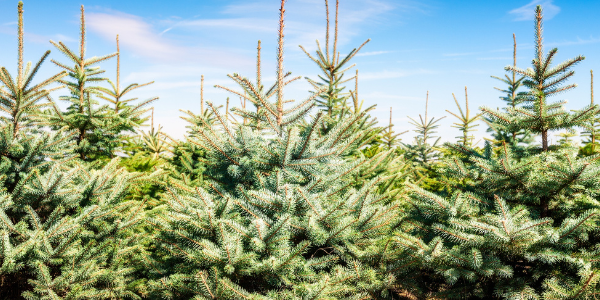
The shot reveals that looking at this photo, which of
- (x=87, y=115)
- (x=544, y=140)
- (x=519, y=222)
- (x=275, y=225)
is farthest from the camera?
(x=87, y=115)

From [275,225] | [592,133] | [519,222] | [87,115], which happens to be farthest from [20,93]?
[592,133]

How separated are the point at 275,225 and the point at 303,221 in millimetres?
391

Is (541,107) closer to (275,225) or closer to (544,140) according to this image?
(544,140)

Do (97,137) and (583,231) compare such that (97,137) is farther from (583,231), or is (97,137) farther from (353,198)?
(583,231)

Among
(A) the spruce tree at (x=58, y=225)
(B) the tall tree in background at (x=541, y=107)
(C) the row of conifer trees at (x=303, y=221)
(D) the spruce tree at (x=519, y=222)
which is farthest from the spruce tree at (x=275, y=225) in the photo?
(B) the tall tree in background at (x=541, y=107)

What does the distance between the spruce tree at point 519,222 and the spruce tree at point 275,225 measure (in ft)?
1.83

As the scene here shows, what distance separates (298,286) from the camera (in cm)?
318

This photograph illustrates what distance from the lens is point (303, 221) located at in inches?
139

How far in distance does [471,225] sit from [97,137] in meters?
6.27

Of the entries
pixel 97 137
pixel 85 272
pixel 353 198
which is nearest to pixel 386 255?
pixel 353 198

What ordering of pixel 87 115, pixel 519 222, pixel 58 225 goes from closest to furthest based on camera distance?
pixel 519 222
pixel 58 225
pixel 87 115

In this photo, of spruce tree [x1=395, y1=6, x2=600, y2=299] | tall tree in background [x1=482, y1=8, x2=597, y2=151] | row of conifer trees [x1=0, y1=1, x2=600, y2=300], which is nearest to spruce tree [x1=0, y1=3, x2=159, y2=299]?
row of conifer trees [x1=0, y1=1, x2=600, y2=300]

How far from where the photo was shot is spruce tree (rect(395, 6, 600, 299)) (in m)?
3.35

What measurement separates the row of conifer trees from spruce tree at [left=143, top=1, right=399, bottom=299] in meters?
0.02
